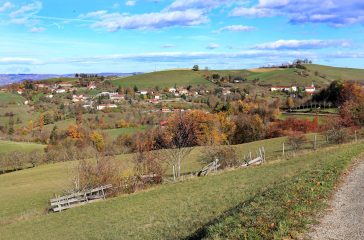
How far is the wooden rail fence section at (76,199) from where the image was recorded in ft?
107

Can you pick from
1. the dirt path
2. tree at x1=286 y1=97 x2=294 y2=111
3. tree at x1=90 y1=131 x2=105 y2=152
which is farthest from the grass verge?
tree at x1=286 y1=97 x2=294 y2=111

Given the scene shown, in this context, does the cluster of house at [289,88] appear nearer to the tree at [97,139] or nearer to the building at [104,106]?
the building at [104,106]

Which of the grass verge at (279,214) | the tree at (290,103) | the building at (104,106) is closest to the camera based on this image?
the grass verge at (279,214)

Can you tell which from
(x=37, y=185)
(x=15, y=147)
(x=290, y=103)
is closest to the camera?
(x=37, y=185)

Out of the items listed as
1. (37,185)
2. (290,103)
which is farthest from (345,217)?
(290,103)

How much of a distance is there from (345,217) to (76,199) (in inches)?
1019

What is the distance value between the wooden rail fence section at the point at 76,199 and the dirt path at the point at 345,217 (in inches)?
886

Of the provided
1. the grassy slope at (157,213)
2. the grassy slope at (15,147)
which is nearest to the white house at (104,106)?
the grassy slope at (15,147)

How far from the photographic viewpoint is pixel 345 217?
11711 millimetres

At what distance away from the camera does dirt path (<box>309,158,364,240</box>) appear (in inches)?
407

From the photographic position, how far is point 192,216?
60.3ft

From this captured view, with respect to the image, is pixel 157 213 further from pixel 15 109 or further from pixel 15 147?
pixel 15 109

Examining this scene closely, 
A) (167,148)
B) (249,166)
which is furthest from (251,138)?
(249,166)

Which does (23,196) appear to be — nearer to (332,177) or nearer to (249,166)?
(249,166)
